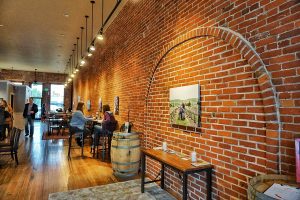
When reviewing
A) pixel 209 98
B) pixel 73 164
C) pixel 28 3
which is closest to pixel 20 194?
pixel 73 164

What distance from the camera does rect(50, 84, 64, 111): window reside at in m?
18.6

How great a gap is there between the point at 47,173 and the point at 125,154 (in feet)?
5.80

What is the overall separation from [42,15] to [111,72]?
102 inches

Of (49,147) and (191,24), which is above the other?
(191,24)

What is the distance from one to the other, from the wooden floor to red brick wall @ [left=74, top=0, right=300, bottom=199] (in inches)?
49.1

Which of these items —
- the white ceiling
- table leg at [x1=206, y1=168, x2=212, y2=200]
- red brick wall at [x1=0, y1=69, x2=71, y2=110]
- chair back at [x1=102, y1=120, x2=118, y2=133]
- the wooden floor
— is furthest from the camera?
red brick wall at [x1=0, y1=69, x2=71, y2=110]

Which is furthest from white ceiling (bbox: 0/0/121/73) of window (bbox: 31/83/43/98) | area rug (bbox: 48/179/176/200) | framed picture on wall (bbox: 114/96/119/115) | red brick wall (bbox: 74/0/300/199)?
window (bbox: 31/83/43/98)

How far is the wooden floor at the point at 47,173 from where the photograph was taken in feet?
11.9

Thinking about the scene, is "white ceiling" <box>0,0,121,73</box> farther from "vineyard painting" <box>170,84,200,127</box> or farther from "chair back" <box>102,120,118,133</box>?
"vineyard painting" <box>170,84,200,127</box>

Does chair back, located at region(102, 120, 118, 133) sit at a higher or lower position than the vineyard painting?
lower

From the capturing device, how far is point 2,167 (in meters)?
4.81

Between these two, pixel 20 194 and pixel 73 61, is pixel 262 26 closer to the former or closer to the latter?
pixel 20 194

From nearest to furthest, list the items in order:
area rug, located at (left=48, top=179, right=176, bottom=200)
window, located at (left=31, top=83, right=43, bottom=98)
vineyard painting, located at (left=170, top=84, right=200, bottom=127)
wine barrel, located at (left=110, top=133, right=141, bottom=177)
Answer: vineyard painting, located at (left=170, top=84, right=200, bottom=127), area rug, located at (left=48, top=179, right=176, bottom=200), wine barrel, located at (left=110, top=133, right=141, bottom=177), window, located at (left=31, top=83, right=43, bottom=98)

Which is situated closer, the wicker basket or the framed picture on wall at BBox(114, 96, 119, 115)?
the wicker basket
